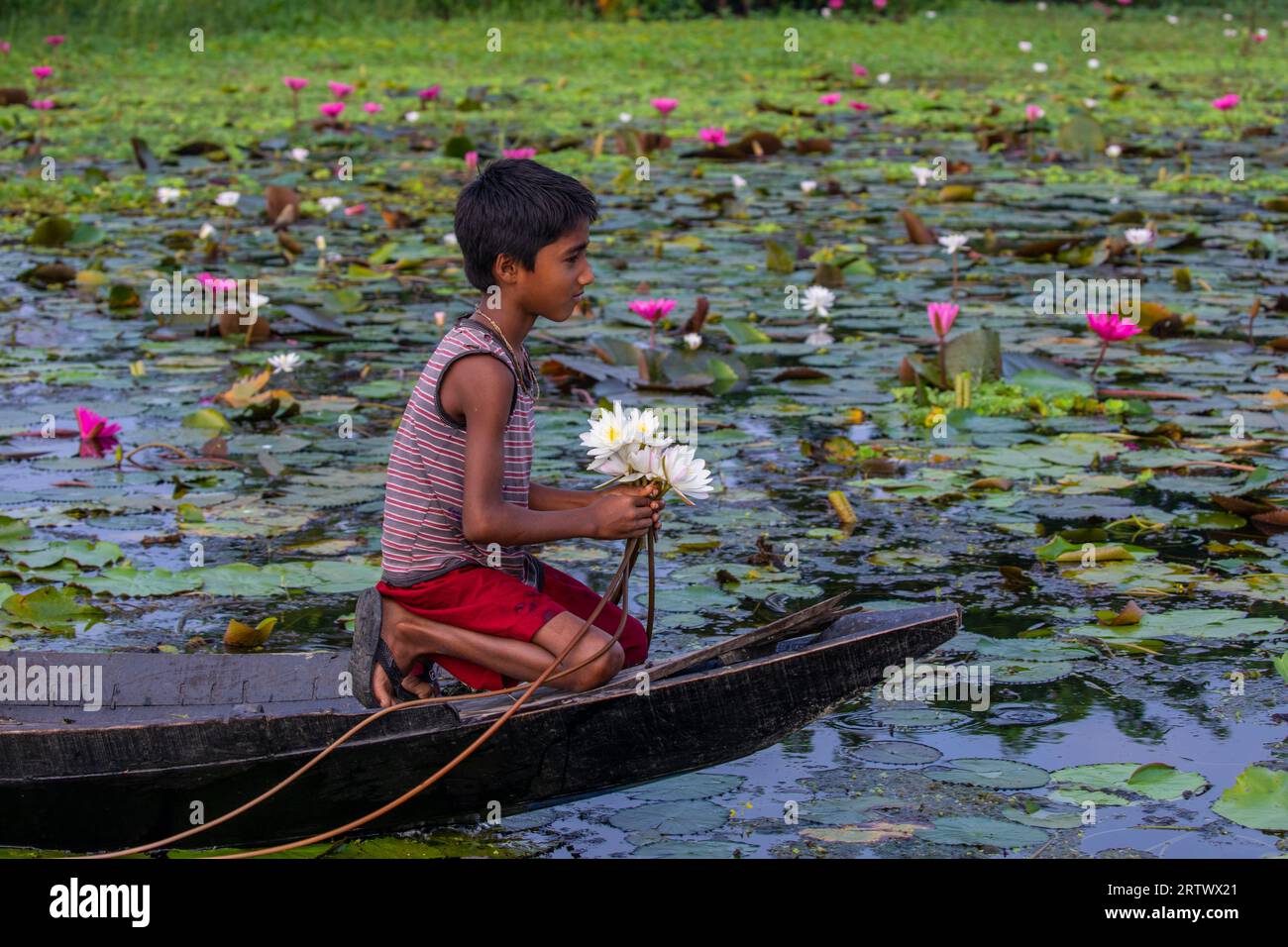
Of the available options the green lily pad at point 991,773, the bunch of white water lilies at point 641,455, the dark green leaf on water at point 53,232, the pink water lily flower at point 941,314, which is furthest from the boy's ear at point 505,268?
the dark green leaf on water at point 53,232

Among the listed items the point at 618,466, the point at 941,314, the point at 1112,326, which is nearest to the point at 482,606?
the point at 618,466

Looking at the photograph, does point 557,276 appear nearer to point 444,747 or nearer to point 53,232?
point 444,747

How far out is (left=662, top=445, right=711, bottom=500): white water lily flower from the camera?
289 centimetres

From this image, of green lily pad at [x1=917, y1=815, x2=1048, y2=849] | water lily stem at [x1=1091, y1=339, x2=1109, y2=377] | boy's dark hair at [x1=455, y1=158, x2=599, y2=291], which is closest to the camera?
green lily pad at [x1=917, y1=815, x2=1048, y2=849]

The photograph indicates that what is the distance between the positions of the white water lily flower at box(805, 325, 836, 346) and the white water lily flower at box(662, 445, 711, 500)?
3451 millimetres

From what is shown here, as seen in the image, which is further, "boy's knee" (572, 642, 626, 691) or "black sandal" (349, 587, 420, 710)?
"black sandal" (349, 587, 420, 710)

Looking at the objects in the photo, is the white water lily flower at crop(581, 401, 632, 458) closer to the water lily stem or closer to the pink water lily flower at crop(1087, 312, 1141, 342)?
the pink water lily flower at crop(1087, 312, 1141, 342)

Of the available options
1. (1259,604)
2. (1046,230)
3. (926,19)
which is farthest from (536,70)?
(1259,604)

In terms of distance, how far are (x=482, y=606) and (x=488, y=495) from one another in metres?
0.24

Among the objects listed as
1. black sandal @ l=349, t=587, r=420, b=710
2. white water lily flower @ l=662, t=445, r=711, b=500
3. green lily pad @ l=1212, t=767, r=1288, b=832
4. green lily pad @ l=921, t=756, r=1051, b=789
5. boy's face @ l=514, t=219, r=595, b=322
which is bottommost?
green lily pad @ l=921, t=756, r=1051, b=789

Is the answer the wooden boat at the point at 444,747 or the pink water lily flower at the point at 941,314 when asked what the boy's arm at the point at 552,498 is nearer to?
the wooden boat at the point at 444,747

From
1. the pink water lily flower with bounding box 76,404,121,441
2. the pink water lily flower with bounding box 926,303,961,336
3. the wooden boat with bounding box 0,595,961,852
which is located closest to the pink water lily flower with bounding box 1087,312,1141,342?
the pink water lily flower with bounding box 926,303,961,336

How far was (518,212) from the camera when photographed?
2.99 meters

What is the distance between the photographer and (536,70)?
15.3m
